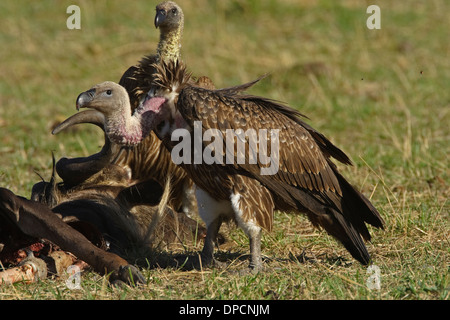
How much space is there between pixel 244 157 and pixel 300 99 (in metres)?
4.72

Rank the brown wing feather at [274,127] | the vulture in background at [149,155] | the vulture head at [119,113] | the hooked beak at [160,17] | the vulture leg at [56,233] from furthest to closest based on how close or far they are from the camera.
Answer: the hooked beak at [160,17]
the vulture in background at [149,155]
the vulture head at [119,113]
the brown wing feather at [274,127]
the vulture leg at [56,233]

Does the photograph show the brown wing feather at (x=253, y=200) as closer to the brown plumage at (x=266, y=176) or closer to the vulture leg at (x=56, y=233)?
the brown plumage at (x=266, y=176)

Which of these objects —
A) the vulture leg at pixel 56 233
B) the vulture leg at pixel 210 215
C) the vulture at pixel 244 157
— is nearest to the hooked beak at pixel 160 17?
the vulture at pixel 244 157

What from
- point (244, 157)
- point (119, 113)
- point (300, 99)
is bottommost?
point (244, 157)

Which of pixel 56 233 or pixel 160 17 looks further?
pixel 160 17

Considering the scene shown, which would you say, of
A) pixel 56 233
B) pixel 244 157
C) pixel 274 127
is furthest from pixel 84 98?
pixel 274 127

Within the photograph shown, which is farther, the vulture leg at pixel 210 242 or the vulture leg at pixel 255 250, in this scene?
the vulture leg at pixel 210 242

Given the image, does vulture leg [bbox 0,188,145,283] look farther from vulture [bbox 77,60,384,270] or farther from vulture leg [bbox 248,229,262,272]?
vulture leg [bbox 248,229,262,272]

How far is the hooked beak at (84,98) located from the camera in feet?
14.8

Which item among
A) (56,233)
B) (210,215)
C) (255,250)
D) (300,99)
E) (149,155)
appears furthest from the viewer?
(300,99)

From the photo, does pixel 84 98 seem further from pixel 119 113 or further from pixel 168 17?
pixel 168 17

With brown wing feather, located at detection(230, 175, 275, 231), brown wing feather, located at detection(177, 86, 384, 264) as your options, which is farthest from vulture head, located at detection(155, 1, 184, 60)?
brown wing feather, located at detection(230, 175, 275, 231)

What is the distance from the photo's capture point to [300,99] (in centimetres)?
912

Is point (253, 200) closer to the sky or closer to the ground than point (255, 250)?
closer to the sky
